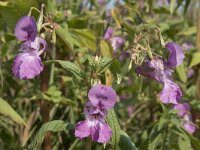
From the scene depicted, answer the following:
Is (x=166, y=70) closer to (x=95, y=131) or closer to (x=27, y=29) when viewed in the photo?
(x=95, y=131)

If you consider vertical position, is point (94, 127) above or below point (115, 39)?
below

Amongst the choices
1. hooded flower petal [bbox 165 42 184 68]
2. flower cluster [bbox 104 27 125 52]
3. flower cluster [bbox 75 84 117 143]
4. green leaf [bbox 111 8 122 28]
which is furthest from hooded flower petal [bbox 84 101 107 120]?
flower cluster [bbox 104 27 125 52]

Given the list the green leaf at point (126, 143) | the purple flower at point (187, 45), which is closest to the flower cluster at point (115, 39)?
the purple flower at point (187, 45)

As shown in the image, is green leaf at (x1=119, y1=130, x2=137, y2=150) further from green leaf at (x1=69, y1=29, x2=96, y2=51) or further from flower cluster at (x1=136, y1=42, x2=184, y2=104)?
green leaf at (x1=69, y1=29, x2=96, y2=51)

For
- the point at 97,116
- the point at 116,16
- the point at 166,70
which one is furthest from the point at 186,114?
the point at 97,116

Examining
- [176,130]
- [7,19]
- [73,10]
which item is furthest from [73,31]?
[176,130]

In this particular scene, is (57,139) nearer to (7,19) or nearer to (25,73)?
(7,19)
